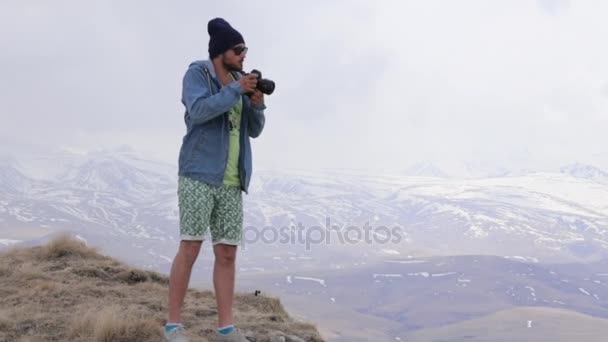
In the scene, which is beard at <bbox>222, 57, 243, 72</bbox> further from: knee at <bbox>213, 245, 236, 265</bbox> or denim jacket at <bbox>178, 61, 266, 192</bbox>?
knee at <bbox>213, 245, 236, 265</bbox>

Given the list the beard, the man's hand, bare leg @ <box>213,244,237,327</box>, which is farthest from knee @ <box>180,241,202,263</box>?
the beard

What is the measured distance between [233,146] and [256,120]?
331 millimetres

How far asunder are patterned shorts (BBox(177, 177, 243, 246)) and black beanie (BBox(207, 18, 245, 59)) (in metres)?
1.00

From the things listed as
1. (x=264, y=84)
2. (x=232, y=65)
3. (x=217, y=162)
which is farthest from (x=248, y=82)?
(x=217, y=162)

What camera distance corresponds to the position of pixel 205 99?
14.9ft

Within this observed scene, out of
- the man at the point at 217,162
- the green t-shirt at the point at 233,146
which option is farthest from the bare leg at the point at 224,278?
the green t-shirt at the point at 233,146

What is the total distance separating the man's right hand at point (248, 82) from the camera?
4652mm

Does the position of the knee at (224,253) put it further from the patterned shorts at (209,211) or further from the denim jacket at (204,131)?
the denim jacket at (204,131)

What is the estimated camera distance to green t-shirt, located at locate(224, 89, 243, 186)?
488 cm

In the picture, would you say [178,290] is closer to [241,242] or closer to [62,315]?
[241,242]

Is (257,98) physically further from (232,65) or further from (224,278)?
(224,278)

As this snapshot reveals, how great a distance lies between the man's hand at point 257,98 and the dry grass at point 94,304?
1.92m

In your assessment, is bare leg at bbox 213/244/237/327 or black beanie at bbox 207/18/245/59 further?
bare leg at bbox 213/244/237/327

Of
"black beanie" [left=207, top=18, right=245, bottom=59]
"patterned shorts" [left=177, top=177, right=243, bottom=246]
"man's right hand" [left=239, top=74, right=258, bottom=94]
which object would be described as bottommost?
"patterned shorts" [left=177, top=177, right=243, bottom=246]
